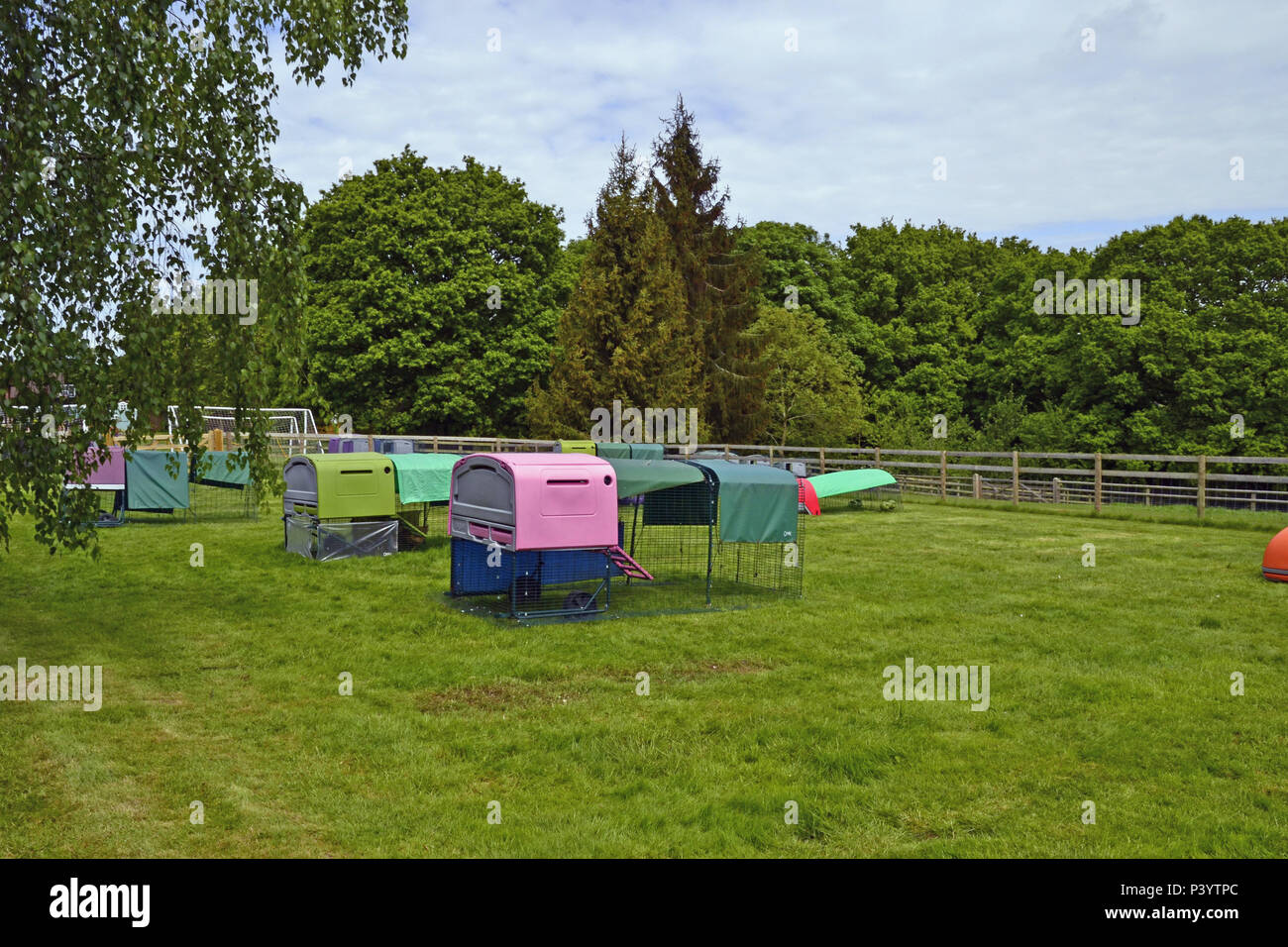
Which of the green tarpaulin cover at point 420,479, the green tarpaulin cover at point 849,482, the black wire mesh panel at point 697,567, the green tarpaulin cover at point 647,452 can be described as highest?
the green tarpaulin cover at point 647,452

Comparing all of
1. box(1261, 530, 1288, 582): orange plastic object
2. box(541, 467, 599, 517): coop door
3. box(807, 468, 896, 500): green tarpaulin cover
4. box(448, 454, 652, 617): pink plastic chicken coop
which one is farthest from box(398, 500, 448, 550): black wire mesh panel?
box(1261, 530, 1288, 582): orange plastic object

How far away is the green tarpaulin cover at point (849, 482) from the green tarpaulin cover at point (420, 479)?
31.6 feet

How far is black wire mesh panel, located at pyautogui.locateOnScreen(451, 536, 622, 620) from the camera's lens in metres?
11.3

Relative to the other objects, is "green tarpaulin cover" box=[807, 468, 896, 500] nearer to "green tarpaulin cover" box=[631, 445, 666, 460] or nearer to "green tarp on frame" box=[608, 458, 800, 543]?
"green tarpaulin cover" box=[631, 445, 666, 460]

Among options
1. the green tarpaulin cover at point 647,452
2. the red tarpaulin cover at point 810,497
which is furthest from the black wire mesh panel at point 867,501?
the green tarpaulin cover at point 647,452

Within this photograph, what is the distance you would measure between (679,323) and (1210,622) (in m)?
25.0

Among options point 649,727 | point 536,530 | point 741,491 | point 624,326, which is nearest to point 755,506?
point 741,491

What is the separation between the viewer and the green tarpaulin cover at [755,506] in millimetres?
11633

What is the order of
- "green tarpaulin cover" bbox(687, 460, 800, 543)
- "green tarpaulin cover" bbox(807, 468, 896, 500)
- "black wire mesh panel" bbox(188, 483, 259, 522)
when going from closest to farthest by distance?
"green tarpaulin cover" bbox(687, 460, 800, 543)
"black wire mesh panel" bbox(188, 483, 259, 522)
"green tarpaulin cover" bbox(807, 468, 896, 500)

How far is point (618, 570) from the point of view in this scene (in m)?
13.3

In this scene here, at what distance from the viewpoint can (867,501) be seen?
85.8 ft

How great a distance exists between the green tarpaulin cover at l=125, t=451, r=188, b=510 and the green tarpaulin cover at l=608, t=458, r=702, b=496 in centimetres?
1123

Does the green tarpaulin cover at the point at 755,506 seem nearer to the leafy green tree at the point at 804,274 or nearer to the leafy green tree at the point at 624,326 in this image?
the leafy green tree at the point at 624,326

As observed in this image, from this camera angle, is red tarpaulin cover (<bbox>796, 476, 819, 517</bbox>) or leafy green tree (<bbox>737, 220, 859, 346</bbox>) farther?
leafy green tree (<bbox>737, 220, 859, 346</bbox>)
